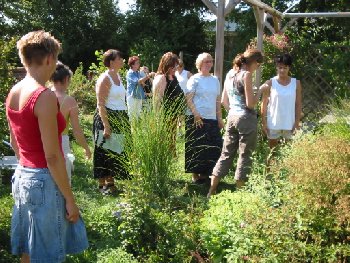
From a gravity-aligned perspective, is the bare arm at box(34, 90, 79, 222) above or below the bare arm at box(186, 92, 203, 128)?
below

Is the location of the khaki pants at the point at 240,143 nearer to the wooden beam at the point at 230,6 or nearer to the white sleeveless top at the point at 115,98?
the white sleeveless top at the point at 115,98

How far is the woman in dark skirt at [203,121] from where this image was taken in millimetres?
5664

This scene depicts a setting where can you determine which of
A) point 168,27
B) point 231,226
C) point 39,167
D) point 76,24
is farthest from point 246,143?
point 76,24

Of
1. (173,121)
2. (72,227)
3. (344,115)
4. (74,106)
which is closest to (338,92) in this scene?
(344,115)

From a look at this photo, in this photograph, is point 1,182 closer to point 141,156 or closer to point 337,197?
point 141,156

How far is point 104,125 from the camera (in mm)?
5270

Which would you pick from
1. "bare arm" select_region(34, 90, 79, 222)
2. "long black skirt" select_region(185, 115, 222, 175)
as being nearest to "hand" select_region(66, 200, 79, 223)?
"bare arm" select_region(34, 90, 79, 222)

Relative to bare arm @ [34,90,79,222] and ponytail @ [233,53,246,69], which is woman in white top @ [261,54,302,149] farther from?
bare arm @ [34,90,79,222]

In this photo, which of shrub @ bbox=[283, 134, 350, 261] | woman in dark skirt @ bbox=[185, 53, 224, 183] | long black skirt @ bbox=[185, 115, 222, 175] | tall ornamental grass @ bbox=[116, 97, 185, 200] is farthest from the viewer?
long black skirt @ bbox=[185, 115, 222, 175]

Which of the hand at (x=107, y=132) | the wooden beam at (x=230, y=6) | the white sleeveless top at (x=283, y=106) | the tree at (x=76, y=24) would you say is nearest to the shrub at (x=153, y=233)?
the hand at (x=107, y=132)

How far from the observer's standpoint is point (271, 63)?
9.41m

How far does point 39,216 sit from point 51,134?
46 centimetres

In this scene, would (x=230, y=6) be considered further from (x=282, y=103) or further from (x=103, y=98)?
(x=103, y=98)

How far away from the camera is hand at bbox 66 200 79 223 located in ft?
8.75
